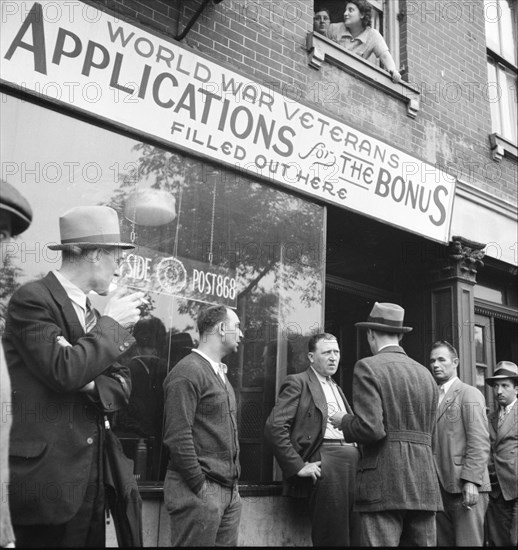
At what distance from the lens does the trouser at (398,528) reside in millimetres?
4230

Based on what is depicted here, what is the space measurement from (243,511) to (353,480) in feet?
2.96

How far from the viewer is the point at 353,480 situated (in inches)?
210

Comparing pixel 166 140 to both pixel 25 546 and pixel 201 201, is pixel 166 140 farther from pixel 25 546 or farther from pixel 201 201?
pixel 25 546

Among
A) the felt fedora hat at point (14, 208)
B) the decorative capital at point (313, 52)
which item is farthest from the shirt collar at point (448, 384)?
the felt fedora hat at point (14, 208)

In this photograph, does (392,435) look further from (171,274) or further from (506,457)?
(506,457)

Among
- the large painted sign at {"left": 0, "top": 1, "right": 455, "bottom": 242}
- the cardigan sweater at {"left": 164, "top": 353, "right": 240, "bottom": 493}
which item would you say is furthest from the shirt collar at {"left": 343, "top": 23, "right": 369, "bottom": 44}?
the cardigan sweater at {"left": 164, "top": 353, "right": 240, "bottom": 493}

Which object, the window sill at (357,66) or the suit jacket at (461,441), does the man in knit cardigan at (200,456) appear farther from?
the window sill at (357,66)

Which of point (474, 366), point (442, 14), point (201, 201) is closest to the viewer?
point (201, 201)

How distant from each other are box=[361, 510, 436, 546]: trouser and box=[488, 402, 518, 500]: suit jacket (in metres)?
2.54

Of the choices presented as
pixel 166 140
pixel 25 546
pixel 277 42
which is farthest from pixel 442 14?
pixel 25 546

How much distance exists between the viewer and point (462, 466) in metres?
5.61

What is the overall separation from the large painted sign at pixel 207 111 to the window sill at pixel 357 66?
0.71 meters

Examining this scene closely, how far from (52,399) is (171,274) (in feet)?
7.65

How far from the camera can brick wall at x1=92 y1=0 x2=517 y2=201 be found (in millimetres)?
6055
